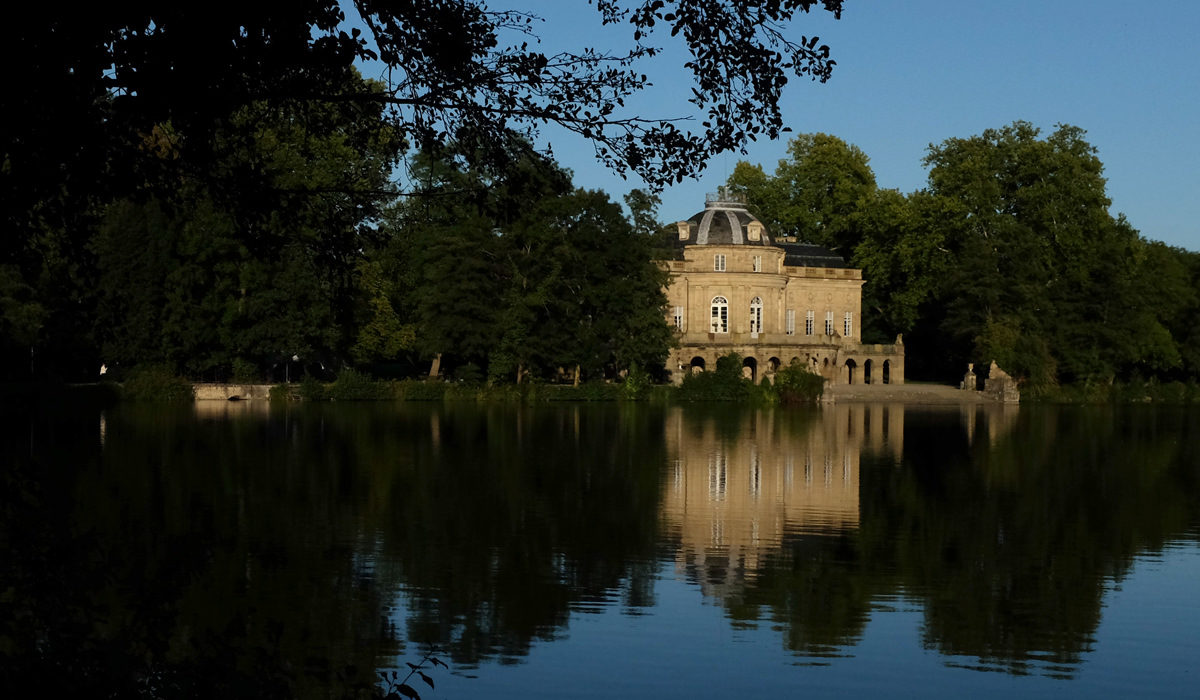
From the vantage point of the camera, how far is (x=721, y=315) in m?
59.9

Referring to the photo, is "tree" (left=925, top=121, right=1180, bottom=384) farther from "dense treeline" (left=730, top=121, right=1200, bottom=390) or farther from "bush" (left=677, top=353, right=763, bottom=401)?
"bush" (left=677, top=353, right=763, bottom=401)

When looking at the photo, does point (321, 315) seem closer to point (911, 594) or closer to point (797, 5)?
point (911, 594)

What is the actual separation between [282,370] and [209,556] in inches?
1519

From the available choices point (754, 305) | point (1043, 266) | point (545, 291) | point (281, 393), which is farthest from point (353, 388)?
point (1043, 266)

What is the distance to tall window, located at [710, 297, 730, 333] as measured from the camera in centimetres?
5975

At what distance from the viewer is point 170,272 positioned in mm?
45281

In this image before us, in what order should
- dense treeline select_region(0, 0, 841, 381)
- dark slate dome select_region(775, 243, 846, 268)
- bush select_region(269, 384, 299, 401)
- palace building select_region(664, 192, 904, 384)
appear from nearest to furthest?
dense treeline select_region(0, 0, 841, 381) < bush select_region(269, 384, 299, 401) < palace building select_region(664, 192, 904, 384) < dark slate dome select_region(775, 243, 846, 268)

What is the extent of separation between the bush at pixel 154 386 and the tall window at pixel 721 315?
21.7 metres

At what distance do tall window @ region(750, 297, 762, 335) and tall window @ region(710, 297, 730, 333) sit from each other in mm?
989

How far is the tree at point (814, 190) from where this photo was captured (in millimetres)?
68125

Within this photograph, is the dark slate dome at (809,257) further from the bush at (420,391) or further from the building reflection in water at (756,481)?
the building reflection in water at (756,481)

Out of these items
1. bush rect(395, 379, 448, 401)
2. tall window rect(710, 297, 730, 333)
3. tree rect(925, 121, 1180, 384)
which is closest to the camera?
bush rect(395, 379, 448, 401)

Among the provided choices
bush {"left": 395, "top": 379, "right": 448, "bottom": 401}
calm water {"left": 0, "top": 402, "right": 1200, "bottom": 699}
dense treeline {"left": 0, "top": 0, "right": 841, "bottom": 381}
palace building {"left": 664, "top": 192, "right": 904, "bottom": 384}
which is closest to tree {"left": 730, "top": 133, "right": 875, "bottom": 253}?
palace building {"left": 664, "top": 192, "right": 904, "bottom": 384}

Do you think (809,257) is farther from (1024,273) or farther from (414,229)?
(414,229)
